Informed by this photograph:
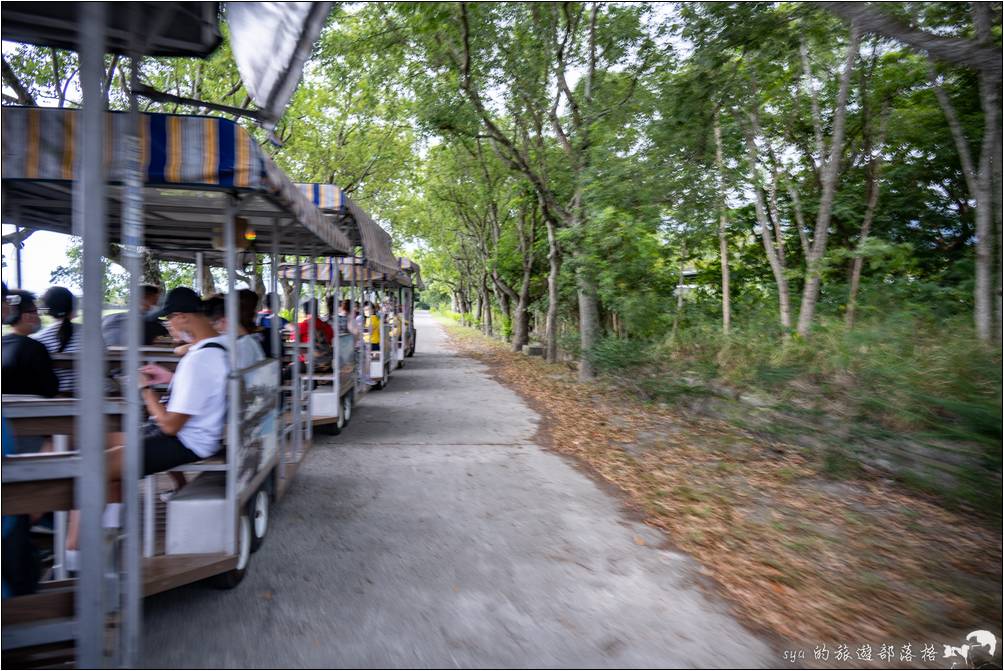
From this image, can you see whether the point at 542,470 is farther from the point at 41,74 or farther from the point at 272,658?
the point at 41,74

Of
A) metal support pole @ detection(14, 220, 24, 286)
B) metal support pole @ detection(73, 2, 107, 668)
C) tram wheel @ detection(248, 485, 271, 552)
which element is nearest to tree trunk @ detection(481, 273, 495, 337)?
tram wheel @ detection(248, 485, 271, 552)

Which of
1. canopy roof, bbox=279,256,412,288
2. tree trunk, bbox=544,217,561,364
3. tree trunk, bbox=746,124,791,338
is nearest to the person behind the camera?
canopy roof, bbox=279,256,412,288

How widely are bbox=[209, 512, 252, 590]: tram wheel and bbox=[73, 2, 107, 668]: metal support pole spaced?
39.2 inches

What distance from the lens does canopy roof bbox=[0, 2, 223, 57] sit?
2.78 meters

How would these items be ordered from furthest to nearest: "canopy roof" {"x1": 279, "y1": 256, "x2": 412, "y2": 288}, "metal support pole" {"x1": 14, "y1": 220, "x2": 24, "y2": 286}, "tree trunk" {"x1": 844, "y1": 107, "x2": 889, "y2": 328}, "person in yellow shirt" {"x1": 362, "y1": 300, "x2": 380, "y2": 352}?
"person in yellow shirt" {"x1": 362, "y1": 300, "x2": 380, "y2": 352}
"tree trunk" {"x1": 844, "y1": 107, "x2": 889, "y2": 328}
"canopy roof" {"x1": 279, "y1": 256, "x2": 412, "y2": 288}
"metal support pole" {"x1": 14, "y1": 220, "x2": 24, "y2": 286}

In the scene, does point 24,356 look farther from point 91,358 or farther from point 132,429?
point 91,358

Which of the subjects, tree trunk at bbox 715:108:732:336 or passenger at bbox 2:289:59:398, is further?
tree trunk at bbox 715:108:732:336

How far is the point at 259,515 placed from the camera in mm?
4480

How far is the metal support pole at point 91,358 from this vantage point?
A: 8.43 ft

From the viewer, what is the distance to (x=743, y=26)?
24.4ft

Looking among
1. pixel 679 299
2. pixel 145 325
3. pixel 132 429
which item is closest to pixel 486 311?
pixel 679 299

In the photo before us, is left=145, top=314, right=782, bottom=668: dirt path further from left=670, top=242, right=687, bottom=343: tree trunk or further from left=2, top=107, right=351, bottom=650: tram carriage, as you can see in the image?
left=670, top=242, right=687, bottom=343: tree trunk

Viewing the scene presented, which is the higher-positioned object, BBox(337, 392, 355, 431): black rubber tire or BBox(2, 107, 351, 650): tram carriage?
BBox(2, 107, 351, 650): tram carriage

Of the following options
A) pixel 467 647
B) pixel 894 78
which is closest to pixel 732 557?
pixel 467 647
